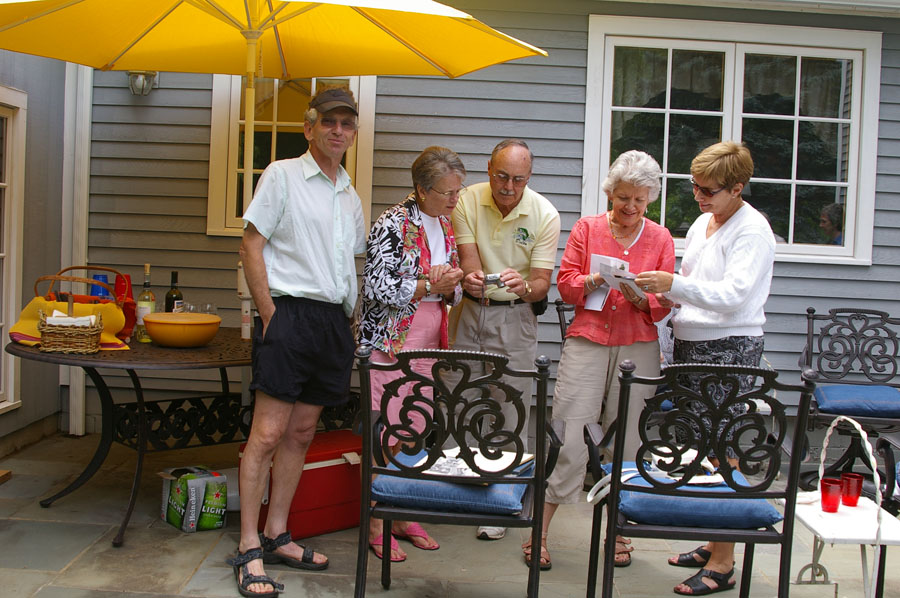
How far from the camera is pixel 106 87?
4.64 metres

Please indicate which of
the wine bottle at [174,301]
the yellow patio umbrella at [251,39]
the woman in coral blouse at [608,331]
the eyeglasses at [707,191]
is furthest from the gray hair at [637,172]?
the wine bottle at [174,301]

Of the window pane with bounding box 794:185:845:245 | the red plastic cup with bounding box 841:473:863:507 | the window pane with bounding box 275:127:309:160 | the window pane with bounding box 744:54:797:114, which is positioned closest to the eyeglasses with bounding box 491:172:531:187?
the red plastic cup with bounding box 841:473:863:507

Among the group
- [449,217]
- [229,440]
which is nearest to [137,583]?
[229,440]

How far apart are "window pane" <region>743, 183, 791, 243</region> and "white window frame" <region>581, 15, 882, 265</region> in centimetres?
12

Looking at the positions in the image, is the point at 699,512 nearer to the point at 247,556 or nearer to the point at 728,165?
the point at 728,165

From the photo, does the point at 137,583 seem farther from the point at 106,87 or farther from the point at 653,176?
the point at 106,87

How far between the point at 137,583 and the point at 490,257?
1833mm

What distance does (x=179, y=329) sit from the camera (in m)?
3.31

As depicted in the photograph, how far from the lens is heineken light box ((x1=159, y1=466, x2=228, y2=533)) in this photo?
132 inches

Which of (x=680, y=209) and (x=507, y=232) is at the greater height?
(x=680, y=209)

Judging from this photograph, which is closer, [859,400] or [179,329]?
[179,329]

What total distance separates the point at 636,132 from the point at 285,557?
3.10 meters

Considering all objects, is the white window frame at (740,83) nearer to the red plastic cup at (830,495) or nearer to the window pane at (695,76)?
the window pane at (695,76)

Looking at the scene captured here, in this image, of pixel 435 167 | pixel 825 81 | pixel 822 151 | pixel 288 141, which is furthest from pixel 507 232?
pixel 825 81
